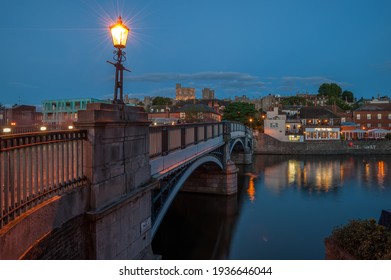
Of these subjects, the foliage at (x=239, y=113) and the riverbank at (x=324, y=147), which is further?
the foliage at (x=239, y=113)

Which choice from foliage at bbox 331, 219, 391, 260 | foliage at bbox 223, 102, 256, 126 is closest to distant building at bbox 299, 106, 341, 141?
foliage at bbox 223, 102, 256, 126

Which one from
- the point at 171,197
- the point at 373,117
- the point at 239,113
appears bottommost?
the point at 171,197

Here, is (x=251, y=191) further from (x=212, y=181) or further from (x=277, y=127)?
(x=277, y=127)

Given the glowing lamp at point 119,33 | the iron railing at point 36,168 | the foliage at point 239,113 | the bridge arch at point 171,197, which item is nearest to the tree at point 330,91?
the foliage at point 239,113

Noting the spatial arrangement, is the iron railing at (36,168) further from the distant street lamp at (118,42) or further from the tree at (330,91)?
the tree at (330,91)

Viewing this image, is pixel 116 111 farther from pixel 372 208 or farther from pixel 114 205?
pixel 372 208

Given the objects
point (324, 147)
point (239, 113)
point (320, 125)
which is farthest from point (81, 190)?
point (320, 125)

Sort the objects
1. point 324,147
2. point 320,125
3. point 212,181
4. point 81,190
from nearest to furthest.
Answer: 1. point 81,190
2. point 212,181
3. point 324,147
4. point 320,125

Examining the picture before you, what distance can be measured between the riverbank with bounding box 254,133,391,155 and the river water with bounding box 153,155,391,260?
24.3 meters

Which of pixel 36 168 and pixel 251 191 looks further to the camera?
pixel 251 191

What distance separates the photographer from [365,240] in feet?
34.6

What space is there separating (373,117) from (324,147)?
28.5 m

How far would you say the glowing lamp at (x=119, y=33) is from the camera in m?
8.87

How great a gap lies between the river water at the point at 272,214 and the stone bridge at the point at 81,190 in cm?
1140
